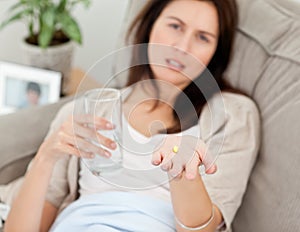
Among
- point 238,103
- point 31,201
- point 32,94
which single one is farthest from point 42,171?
point 32,94

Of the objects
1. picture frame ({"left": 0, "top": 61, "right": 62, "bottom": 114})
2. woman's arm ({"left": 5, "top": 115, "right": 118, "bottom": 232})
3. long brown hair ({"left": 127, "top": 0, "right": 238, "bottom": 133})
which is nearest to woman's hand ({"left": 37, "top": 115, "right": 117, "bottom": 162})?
woman's arm ({"left": 5, "top": 115, "right": 118, "bottom": 232})

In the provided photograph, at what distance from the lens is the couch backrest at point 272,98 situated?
92cm

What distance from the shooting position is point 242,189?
3.20 ft

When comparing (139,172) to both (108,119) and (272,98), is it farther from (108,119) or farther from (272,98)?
(272,98)

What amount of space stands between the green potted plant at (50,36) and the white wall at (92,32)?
271 mm

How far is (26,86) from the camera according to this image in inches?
60.9

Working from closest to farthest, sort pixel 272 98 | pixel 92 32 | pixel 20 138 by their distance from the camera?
pixel 272 98, pixel 20 138, pixel 92 32

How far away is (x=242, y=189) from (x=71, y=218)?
0.34 meters

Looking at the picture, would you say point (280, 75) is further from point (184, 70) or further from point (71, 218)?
point (71, 218)

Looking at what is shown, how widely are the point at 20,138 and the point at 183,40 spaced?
0.47 m

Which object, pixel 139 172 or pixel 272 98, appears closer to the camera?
pixel 139 172

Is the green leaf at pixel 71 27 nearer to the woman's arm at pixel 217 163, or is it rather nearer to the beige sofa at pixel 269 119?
the beige sofa at pixel 269 119

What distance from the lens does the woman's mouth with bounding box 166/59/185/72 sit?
0.93 metres

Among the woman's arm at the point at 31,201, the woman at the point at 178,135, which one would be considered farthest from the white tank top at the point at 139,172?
the woman's arm at the point at 31,201
